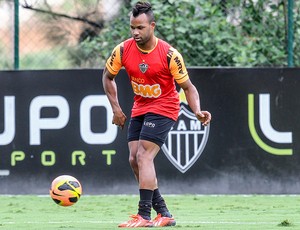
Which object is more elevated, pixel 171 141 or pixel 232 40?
pixel 232 40

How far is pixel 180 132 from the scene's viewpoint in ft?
42.7

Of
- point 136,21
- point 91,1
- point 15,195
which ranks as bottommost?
point 15,195

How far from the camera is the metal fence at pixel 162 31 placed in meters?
13.6

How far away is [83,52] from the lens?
14.5 metres

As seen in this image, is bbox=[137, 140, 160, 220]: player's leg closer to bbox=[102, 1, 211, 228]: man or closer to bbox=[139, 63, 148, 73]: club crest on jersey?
bbox=[102, 1, 211, 228]: man

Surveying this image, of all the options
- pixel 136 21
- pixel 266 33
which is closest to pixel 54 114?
pixel 266 33

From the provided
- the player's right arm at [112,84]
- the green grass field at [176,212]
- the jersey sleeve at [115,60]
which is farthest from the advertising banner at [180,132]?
the jersey sleeve at [115,60]

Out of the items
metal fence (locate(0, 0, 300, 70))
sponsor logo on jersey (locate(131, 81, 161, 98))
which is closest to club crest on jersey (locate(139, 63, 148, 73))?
sponsor logo on jersey (locate(131, 81, 161, 98))

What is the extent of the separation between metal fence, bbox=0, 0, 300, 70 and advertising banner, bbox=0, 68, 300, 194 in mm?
769

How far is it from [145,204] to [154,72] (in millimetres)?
1223

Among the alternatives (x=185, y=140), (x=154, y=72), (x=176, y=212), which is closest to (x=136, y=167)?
(x=154, y=72)

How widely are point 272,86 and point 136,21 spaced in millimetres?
4450

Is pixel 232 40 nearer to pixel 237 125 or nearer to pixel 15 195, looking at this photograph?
pixel 237 125

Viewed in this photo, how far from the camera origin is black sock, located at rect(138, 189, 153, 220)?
8.96m
